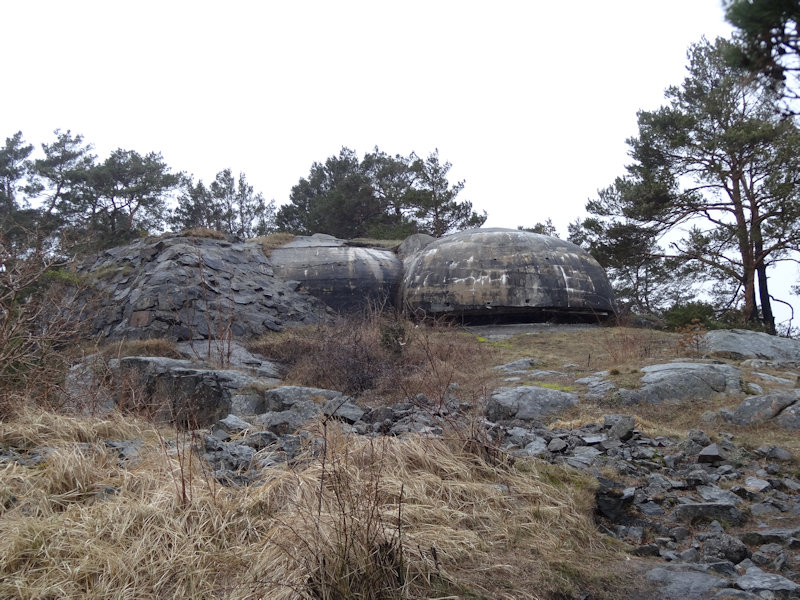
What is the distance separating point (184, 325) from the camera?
1431cm

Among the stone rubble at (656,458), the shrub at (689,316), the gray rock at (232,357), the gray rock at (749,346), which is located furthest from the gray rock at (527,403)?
the shrub at (689,316)

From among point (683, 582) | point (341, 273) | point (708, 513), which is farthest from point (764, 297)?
point (683, 582)

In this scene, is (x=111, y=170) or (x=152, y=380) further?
(x=111, y=170)

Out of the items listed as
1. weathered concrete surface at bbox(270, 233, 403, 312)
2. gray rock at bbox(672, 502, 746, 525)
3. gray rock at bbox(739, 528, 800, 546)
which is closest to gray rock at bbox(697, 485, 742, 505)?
gray rock at bbox(672, 502, 746, 525)

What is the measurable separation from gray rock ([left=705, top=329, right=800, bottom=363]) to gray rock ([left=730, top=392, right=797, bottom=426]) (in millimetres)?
4865

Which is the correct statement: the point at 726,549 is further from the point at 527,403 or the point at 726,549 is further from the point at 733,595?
the point at 527,403

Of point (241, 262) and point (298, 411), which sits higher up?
point (241, 262)

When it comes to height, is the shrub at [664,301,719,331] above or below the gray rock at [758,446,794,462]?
above

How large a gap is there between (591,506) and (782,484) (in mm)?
1908

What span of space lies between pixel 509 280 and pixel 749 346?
5830 millimetres

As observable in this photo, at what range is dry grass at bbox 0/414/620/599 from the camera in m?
2.58

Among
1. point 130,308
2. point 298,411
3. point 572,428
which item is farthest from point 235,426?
point 130,308

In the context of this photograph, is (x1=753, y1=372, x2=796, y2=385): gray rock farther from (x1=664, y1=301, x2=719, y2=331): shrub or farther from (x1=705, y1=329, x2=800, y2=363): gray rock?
(x1=664, y1=301, x2=719, y2=331): shrub

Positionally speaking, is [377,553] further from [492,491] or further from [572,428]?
[572,428]
